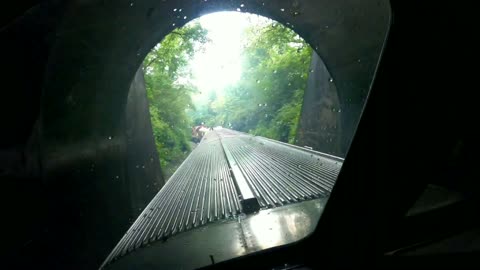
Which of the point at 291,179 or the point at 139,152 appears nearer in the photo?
the point at 291,179

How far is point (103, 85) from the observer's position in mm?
4227

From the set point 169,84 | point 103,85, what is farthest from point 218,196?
point 169,84

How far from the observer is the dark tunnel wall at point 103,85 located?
9.57 ft

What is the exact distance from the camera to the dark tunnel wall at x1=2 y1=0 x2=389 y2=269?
292 cm

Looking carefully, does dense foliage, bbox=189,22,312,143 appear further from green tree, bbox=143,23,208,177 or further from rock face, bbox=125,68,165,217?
rock face, bbox=125,68,165,217

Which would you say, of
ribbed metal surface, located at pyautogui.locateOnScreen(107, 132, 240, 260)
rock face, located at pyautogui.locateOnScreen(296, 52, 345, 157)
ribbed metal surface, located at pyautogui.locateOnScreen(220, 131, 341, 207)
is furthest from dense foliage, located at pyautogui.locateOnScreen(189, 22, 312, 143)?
ribbed metal surface, located at pyautogui.locateOnScreen(107, 132, 240, 260)

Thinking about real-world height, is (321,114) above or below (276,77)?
below

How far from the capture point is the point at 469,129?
3.52 ft

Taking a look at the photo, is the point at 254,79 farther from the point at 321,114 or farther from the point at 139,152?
the point at 139,152

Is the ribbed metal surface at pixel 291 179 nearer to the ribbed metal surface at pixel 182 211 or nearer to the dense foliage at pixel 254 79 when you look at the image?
the ribbed metal surface at pixel 182 211

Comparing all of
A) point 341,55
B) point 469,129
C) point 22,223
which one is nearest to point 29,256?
point 22,223

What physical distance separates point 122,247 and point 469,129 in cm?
248

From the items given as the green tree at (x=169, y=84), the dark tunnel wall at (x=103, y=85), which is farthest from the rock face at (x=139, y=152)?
the green tree at (x=169, y=84)

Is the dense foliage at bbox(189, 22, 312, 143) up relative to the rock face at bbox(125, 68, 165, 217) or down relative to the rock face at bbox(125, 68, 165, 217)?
up
